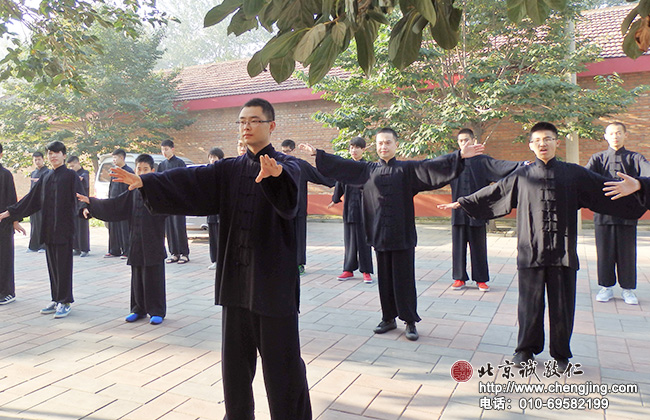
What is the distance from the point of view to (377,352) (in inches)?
168

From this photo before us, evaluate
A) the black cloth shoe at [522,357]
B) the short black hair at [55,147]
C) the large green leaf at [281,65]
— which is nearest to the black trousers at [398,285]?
the black cloth shoe at [522,357]

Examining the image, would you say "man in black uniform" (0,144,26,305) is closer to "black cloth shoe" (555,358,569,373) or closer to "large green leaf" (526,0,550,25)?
"black cloth shoe" (555,358,569,373)

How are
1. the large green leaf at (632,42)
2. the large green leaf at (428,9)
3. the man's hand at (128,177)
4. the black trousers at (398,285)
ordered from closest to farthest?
the large green leaf at (428,9) < the large green leaf at (632,42) < the man's hand at (128,177) < the black trousers at (398,285)

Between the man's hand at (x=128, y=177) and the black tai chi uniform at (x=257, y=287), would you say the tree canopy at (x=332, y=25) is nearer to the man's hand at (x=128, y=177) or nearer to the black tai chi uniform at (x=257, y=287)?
the black tai chi uniform at (x=257, y=287)

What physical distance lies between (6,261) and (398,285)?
5.19m

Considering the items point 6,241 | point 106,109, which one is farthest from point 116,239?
point 106,109

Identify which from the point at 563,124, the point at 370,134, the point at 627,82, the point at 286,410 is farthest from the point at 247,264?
the point at 627,82

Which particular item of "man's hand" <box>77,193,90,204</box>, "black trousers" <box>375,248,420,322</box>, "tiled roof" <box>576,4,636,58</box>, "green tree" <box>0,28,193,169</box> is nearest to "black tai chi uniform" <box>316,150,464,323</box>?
"black trousers" <box>375,248,420,322</box>

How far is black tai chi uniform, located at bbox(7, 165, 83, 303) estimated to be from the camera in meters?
5.64

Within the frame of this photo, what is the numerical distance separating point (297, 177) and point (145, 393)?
1.99 m

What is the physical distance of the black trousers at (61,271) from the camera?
5.62m

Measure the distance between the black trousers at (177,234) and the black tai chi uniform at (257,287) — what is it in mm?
6564

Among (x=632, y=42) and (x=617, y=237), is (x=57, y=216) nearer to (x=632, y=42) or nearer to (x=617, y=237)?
(x=632, y=42)

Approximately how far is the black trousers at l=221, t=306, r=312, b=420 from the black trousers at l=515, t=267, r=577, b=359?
2.08 meters
